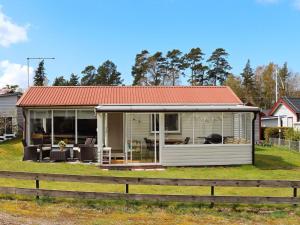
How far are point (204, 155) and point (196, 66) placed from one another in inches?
1882

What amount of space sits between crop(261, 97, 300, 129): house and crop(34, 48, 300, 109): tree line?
19.6 metres

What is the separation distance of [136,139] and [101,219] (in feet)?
32.4

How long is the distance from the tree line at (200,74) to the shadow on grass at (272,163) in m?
39.1

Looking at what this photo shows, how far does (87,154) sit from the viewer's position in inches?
728

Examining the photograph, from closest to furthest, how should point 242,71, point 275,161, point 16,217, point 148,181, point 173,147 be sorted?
1. point 16,217
2. point 148,181
3. point 173,147
4. point 275,161
5. point 242,71

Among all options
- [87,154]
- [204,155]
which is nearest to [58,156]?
[87,154]

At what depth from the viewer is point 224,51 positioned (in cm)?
6588

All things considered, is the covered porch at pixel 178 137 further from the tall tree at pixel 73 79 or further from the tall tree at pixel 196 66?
the tall tree at pixel 73 79

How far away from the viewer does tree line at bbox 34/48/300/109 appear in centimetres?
6544

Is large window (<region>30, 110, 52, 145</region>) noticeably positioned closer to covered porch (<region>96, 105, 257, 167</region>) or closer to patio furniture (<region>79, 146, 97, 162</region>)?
patio furniture (<region>79, 146, 97, 162</region>)

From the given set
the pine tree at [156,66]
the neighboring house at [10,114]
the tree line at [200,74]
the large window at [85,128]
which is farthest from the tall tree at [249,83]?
the large window at [85,128]

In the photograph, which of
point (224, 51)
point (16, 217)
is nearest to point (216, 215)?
point (16, 217)

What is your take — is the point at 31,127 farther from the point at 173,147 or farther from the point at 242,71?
the point at 242,71

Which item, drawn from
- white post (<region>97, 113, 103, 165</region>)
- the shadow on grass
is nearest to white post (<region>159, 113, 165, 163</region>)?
white post (<region>97, 113, 103, 165</region>)
